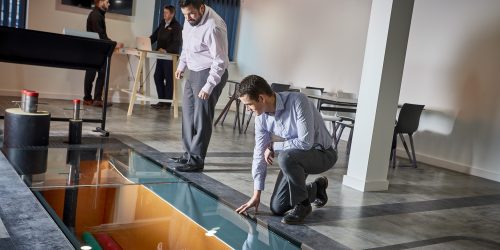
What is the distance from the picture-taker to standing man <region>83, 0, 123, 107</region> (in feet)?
23.5

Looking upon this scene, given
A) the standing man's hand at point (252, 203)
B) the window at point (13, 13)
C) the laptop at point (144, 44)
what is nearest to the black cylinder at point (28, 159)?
the standing man's hand at point (252, 203)

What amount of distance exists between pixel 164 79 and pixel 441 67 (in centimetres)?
422

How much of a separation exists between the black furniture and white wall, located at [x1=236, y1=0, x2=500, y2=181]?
3572 mm

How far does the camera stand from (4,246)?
7.18ft

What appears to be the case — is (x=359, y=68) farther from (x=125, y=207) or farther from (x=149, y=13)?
(x=125, y=207)

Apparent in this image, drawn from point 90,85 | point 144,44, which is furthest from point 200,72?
point 90,85

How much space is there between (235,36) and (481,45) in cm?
484

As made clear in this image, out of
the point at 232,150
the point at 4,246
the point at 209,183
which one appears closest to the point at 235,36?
the point at 232,150

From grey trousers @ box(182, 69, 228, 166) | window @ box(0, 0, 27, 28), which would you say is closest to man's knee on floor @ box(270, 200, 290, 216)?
grey trousers @ box(182, 69, 228, 166)

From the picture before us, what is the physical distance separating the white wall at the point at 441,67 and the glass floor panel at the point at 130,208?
12.0 feet

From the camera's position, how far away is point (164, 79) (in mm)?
8094

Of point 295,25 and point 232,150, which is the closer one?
point 232,150

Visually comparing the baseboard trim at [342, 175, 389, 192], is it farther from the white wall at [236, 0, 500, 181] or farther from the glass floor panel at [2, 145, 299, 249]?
the white wall at [236, 0, 500, 181]

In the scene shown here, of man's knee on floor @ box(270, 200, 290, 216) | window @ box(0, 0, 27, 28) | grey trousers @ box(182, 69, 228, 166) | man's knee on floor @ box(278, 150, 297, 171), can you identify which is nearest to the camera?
man's knee on floor @ box(278, 150, 297, 171)
